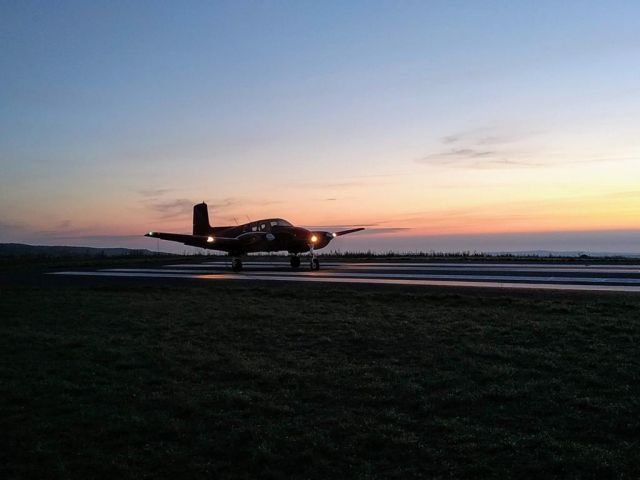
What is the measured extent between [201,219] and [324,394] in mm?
35719

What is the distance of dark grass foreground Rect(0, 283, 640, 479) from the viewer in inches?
210

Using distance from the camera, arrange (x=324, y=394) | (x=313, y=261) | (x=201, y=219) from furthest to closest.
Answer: (x=201, y=219) → (x=313, y=261) → (x=324, y=394)

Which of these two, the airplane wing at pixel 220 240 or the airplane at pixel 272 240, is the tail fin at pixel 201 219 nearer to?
the airplane wing at pixel 220 240

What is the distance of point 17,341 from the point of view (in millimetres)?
10711

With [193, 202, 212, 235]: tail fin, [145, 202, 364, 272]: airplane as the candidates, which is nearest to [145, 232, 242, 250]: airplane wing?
[145, 202, 364, 272]: airplane

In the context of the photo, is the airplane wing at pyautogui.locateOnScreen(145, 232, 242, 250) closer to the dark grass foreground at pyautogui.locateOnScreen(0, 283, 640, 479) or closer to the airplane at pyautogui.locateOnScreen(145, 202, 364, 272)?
the airplane at pyautogui.locateOnScreen(145, 202, 364, 272)

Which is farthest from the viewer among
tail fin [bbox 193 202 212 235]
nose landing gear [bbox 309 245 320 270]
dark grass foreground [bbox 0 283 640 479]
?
tail fin [bbox 193 202 212 235]

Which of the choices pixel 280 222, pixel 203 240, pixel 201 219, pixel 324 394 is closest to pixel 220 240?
pixel 203 240

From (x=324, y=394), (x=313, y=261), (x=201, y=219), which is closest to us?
(x=324, y=394)

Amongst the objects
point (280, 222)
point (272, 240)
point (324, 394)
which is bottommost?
point (324, 394)

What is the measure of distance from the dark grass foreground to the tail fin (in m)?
27.4

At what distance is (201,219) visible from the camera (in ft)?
137

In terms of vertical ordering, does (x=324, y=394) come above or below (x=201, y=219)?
below

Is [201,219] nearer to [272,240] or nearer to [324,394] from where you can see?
[272,240]
